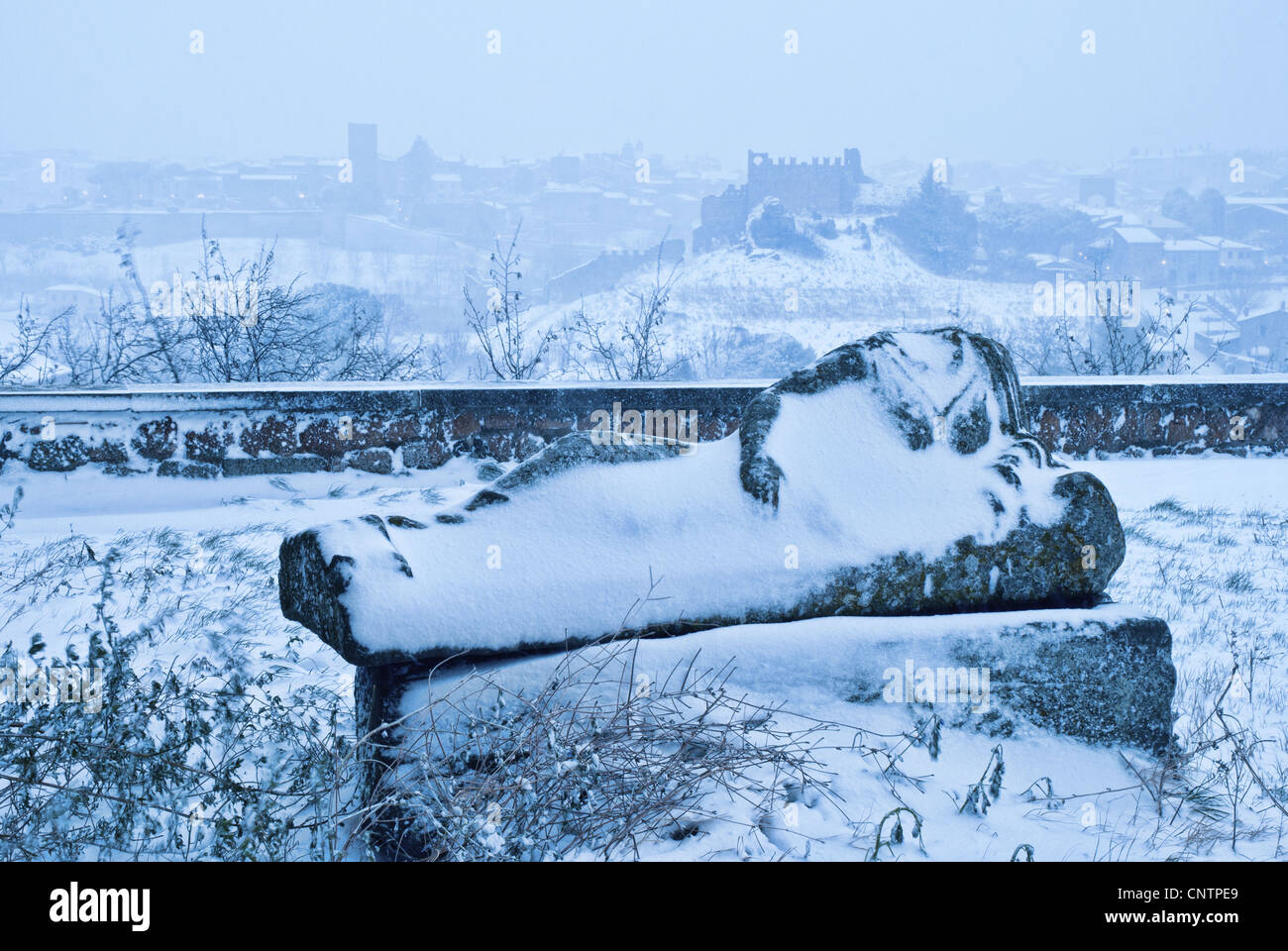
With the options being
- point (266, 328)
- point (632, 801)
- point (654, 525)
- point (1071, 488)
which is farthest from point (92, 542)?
point (266, 328)

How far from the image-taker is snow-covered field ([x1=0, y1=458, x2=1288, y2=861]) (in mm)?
1928

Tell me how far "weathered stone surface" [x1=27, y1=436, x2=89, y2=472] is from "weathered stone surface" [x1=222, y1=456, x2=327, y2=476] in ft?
2.55

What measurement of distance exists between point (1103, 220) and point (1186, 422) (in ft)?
146

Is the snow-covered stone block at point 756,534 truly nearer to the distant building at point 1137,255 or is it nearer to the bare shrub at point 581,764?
the bare shrub at point 581,764

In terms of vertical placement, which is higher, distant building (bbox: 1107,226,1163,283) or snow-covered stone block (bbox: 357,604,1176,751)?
distant building (bbox: 1107,226,1163,283)

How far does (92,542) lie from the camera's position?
4.37m

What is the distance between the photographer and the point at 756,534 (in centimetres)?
239

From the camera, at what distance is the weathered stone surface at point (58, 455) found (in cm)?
532
